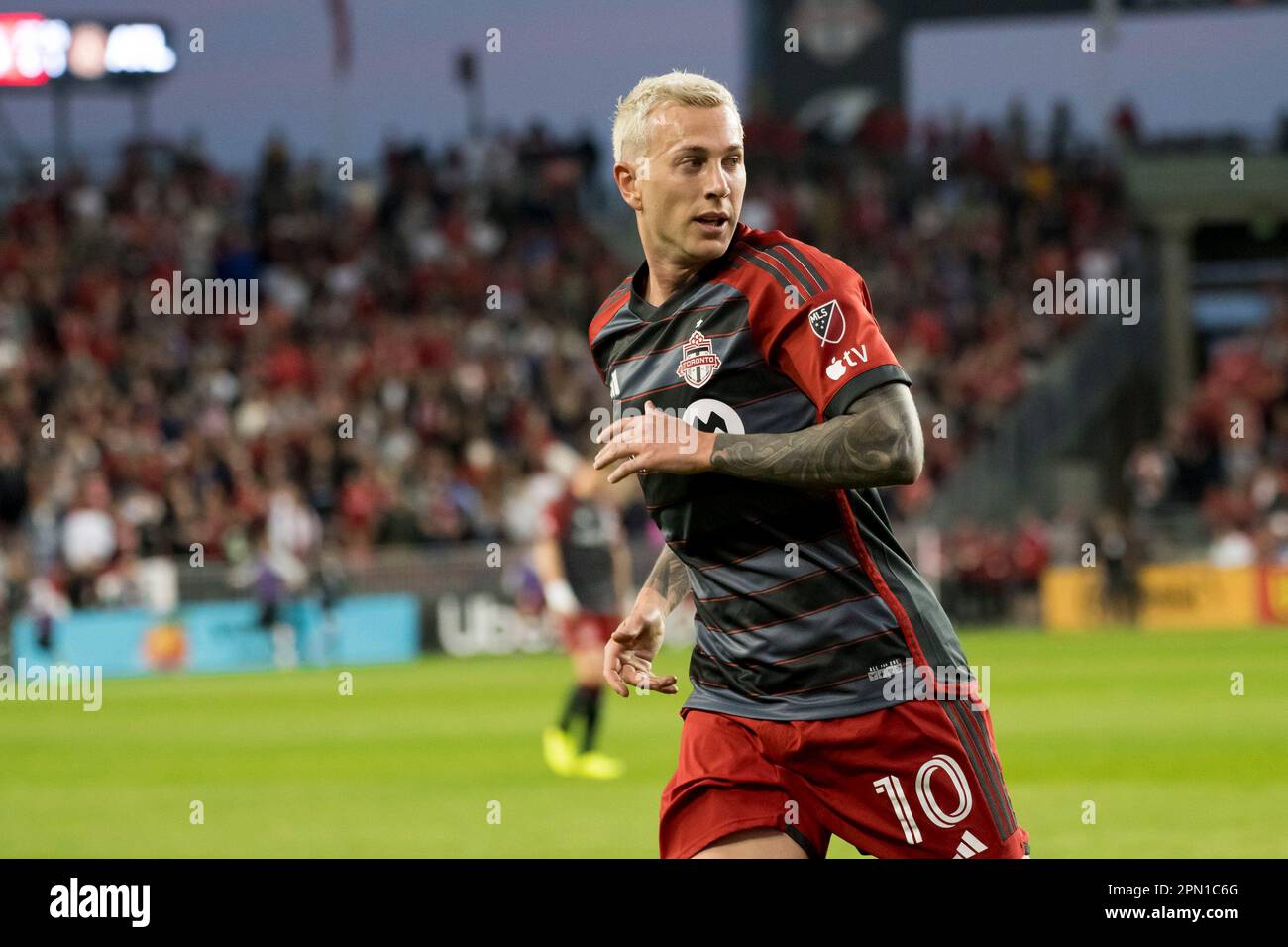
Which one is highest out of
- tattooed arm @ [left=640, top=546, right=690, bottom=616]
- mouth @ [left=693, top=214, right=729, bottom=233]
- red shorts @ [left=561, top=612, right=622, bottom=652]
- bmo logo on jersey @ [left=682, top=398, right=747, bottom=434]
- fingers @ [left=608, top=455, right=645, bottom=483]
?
mouth @ [left=693, top=214, right=729, bottom=233]

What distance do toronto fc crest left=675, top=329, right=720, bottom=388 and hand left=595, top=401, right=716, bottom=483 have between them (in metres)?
0.22

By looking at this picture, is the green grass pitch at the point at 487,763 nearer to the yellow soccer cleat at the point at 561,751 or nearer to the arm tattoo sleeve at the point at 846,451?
the yellow soccer cleat at the point at 561,751

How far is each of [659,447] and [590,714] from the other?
8.76m

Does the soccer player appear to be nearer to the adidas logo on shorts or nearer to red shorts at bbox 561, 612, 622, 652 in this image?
the adidas logo on shorts

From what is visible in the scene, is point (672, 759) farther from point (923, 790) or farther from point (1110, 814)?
point (923, 790)

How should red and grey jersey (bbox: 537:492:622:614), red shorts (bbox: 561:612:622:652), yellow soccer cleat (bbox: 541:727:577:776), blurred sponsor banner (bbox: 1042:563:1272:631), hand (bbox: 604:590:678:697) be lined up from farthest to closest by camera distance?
blurred sponsor banner (bbox: 1042:563:1272:631)
red and grey jersey (bbox: 537:492:622:614)
red shorts (bbox: 561:612:622:652)
yellow soccer cleat (bbox: 541:727:577:776)
hand (bbox: 604:590:678:697)

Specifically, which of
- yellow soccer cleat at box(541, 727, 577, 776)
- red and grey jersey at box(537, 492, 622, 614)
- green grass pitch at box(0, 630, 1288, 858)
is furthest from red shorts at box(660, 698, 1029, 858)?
red and grey jersey at box(537, 492, 622, 614)

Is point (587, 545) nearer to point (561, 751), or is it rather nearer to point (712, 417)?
point (561, 751)

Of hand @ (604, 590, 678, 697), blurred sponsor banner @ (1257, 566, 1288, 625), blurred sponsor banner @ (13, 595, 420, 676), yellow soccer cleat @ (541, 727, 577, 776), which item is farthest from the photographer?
blurred sponsor banner @ (1257, 566, 1288, 625)

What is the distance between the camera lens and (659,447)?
3.91m

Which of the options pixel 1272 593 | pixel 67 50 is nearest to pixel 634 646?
pixel 1272 593

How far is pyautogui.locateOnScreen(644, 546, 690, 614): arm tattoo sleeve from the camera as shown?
4.73 metres
